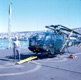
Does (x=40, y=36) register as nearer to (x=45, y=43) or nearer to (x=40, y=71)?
(x=45, y=43)

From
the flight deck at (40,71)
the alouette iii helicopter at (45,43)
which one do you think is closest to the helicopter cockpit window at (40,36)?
the alouette iii helicopter at (45,43)

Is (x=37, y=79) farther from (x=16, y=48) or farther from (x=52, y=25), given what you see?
(x=52, y=25)

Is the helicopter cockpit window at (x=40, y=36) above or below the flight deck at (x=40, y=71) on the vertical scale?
above

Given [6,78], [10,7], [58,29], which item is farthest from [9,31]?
[6,78]

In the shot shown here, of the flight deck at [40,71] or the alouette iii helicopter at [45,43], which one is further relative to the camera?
A: the alouette iii helicopter at [45,43]

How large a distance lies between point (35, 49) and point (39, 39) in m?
0.91

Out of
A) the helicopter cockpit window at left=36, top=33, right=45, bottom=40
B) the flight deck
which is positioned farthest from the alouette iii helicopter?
the flight deck

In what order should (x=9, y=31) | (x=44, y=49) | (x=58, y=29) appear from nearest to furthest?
1. (x=44, y=49)
2. (x=58, y=29)
3. (x=9, y=31)

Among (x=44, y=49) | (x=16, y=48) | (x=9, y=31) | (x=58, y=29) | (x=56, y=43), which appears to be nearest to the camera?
(x=16, y=48)

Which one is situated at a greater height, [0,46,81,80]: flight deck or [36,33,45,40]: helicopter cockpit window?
[36,33,45,40]: helicopter cockpit window

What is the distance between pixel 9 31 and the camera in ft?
79.3

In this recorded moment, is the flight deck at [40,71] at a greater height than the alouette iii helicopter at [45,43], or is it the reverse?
the alouette iii helicopter at [45,43]

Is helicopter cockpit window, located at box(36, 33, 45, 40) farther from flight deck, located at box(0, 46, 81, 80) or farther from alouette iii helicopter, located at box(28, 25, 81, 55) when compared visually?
flight deck, located at box(0, 46, 81, 80)

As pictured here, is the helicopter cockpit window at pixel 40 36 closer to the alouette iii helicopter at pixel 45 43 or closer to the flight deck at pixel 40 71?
the alouette iii helicopter at pixel 45 43
